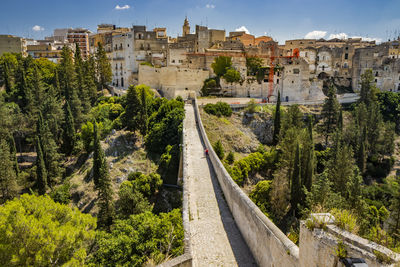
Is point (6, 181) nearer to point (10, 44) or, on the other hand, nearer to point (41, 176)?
point (41, 176)

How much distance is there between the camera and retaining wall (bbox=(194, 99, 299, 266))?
22.6 feet

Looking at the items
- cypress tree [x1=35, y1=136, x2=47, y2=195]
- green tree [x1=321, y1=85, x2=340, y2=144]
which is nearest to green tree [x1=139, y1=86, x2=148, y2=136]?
cypress tree [x1=35, y1=136, x2=47, y2=195]

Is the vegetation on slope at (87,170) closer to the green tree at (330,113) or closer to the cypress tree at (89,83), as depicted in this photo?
the cypress tree at (89,83)

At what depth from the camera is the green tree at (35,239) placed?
935 cm

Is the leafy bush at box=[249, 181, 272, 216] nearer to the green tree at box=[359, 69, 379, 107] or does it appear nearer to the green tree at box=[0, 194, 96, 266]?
the green tree at box=[0, 194, 96, 266]

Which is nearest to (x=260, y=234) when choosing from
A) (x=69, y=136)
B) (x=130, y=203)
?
(x=130, y=203)

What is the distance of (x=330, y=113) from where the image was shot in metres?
35.9

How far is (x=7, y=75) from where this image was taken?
1613 inches

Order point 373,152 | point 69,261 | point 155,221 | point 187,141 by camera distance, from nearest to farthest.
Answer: point 69,261 < point 155,221 < point 187,141 < point 373,152

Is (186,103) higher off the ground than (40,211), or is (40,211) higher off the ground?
(186,103)

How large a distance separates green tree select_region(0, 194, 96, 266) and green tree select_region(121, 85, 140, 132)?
19.6 m

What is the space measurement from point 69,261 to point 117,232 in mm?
2882

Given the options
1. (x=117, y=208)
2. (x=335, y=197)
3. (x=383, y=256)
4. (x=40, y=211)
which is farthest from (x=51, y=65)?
(x=383, y=256)

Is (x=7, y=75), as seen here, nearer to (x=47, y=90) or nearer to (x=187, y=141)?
(x=47, y=90)
